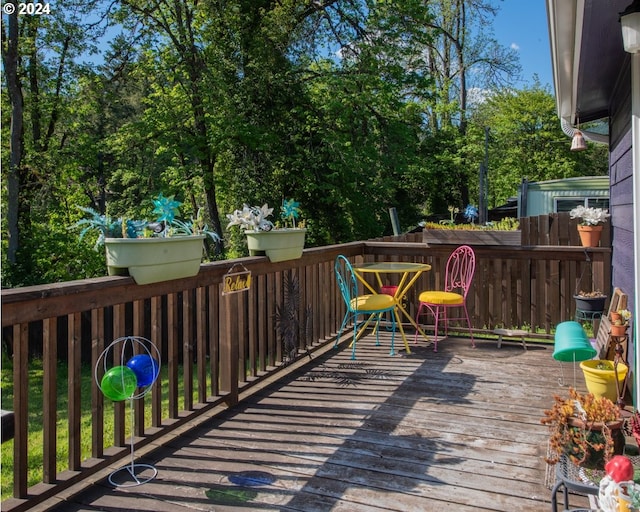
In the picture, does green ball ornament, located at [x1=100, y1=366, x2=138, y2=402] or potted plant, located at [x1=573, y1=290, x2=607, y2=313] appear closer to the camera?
green ball ornament, located at [x1=100, y1=366, x2=138, y2=402]

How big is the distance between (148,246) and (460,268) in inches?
126

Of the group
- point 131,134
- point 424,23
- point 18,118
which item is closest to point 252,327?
point 18,118

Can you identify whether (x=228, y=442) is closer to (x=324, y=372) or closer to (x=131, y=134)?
(x=324, y=372)

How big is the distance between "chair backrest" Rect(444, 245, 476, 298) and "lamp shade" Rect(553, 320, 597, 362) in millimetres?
1818

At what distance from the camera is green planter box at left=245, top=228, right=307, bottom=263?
3.48 meters

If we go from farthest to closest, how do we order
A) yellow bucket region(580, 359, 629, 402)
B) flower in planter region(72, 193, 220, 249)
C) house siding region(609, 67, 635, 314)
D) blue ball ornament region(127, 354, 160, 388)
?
house siding region(609, 67, 635, 314) → yellow bucket region(580, 359, 629, 402) → flower in planter region(72, 193, 220, 249) → blue ball ornament region(127, 354, 160, 388)

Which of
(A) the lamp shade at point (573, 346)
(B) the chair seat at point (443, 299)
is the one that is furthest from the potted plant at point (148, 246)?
(B) the chair seat at point (443, 299)

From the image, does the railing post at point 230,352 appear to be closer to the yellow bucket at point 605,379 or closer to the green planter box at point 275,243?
the green planter box at point 275,243

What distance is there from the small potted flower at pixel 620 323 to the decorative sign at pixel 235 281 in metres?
1.99

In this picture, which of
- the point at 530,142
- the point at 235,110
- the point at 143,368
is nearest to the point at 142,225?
the point at 143,368

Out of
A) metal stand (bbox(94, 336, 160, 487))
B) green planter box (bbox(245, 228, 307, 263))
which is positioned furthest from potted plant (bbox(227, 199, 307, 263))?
metal stand (bbox(94, 336, 160, 487))

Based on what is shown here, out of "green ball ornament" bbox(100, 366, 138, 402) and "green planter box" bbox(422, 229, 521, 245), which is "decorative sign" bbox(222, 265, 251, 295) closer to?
"green ball ornament" bbox(100, 366, 138, 402)

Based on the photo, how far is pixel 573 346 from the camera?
2.53 m

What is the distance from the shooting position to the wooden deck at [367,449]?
Answer: 2098 millimetres
